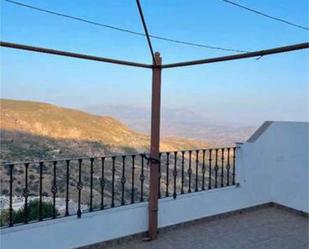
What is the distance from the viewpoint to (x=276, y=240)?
3939 mm

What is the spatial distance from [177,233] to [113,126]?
22.7 metres

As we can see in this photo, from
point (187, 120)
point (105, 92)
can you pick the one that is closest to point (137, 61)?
point (105, 92)

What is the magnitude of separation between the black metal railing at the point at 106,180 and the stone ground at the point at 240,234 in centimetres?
43

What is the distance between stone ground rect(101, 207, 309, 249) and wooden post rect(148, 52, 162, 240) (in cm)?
20

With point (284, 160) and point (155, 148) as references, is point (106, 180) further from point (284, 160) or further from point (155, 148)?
point (284, 160)

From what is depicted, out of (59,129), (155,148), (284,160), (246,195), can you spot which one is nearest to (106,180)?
(155,148)

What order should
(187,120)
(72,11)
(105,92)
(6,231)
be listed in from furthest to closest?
1. (187,120)
2. (105,92)
3. (72,11)
4. (6,231)

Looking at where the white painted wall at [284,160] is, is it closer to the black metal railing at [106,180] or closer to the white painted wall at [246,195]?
the white painted wall at [246,195]

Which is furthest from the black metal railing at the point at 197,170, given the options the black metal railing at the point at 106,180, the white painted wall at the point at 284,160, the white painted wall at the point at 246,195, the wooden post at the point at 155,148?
the wooden post at the point at 155,148

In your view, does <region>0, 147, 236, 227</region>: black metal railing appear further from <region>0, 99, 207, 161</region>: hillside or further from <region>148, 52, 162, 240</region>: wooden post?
<region>0, 99, 207, 161</region>: hillside

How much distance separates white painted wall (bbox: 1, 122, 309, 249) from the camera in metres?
3.66

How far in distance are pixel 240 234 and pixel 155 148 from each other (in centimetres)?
131

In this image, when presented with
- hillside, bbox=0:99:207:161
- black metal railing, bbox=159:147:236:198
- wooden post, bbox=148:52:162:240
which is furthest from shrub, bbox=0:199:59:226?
hillside, bbox=0:99:207:161

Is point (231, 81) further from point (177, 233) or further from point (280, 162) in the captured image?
point (177, 233)
